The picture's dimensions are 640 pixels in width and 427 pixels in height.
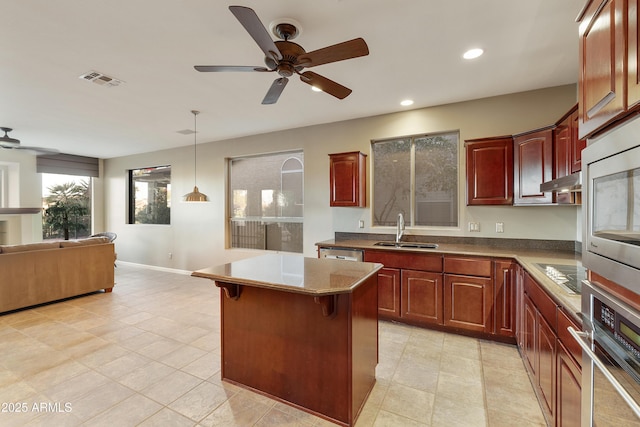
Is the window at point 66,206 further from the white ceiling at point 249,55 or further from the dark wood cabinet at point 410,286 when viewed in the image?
the dark wood cabinet at point 410,286

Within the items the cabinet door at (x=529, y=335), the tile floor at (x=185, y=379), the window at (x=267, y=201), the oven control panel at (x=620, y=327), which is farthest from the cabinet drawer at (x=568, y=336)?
the window at (x=267, y=201)

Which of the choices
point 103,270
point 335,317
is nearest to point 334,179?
point 335,317

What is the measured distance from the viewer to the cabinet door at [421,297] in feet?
10.2

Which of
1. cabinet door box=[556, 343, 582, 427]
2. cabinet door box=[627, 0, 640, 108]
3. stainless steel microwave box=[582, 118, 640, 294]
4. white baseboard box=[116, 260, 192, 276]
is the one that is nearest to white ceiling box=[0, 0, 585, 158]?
cabinet door box=[627, 0, 640, 108]

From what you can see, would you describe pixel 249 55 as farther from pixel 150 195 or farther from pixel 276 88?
pixel 150 195

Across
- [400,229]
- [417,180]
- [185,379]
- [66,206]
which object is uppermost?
Answer: [417,180]

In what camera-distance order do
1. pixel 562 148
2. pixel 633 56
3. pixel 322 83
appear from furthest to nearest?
pixel 562 148
pixel 322 83
pixel 633 56

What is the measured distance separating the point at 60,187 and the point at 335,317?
25.7 feet

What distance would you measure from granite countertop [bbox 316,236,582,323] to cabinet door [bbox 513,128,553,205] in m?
0.54

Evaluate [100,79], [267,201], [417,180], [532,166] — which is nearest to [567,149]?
[532,166]

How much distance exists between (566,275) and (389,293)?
5.62ft

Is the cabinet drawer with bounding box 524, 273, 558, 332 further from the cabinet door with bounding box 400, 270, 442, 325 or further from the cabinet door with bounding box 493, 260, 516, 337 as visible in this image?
the cabinet door with bounding box 400, 270, 442, 325

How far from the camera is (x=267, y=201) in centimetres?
525

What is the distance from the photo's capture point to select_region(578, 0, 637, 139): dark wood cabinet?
37.4 inches
